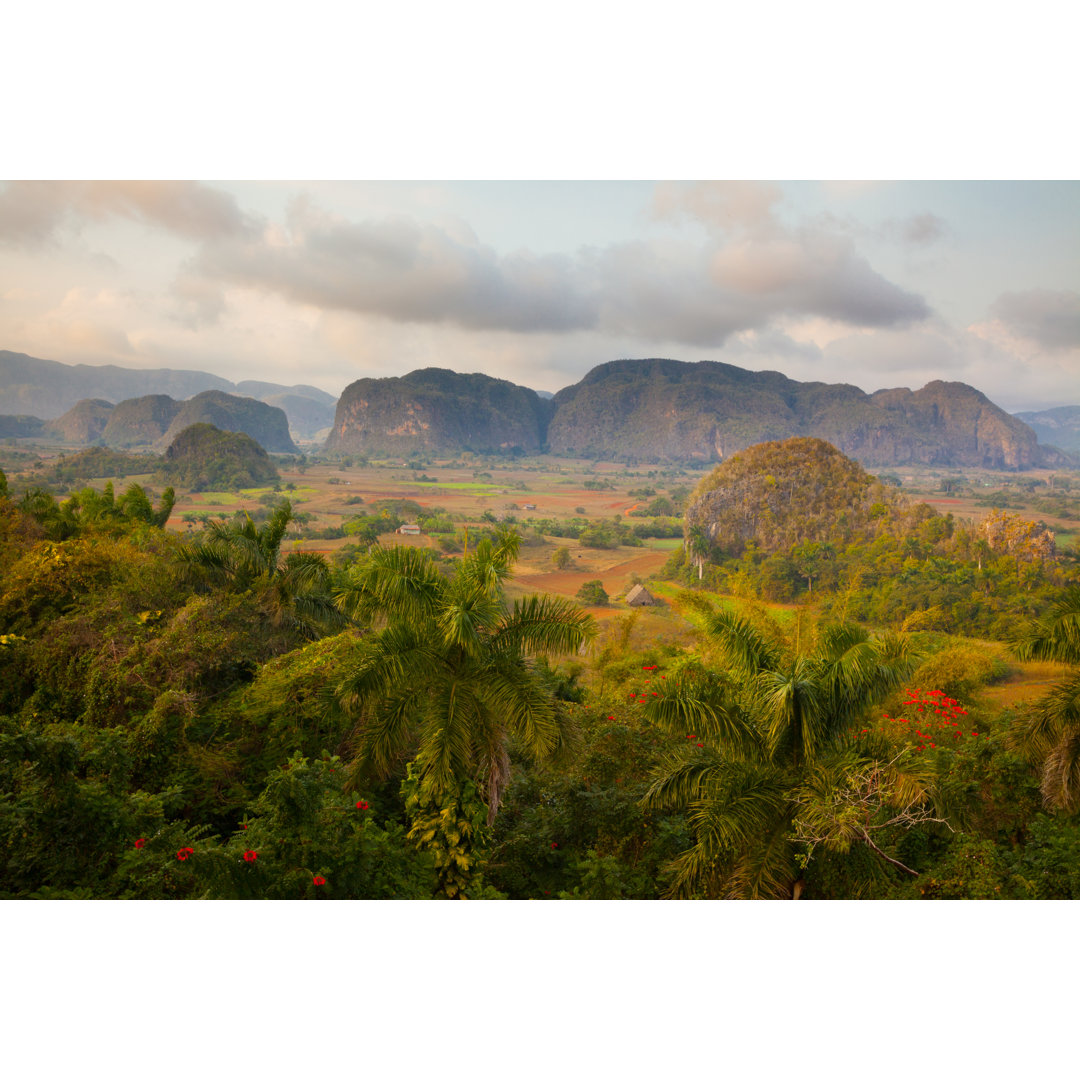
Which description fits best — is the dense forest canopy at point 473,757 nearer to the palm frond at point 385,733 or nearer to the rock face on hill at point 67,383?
the palm frond at point 385,733

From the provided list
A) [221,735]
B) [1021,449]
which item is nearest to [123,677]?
[221,735]

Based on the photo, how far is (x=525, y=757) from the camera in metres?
7.88

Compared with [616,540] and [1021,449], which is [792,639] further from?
[1021,449]

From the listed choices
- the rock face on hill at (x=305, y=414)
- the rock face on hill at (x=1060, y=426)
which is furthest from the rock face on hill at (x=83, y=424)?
the rock face on hill at (x=1060, y=426)

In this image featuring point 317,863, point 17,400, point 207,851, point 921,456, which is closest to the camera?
point 207,851

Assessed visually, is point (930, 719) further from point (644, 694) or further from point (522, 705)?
point (522, 705)

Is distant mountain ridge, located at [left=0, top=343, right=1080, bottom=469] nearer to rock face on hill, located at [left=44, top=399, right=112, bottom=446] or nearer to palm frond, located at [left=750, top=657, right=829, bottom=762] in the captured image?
rock face on hill, located at [left=44, top=399, right=112, bottom=446]

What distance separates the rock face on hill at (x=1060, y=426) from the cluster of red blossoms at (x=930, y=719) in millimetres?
30699

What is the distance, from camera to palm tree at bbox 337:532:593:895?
16.0 feet

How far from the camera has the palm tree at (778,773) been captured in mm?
4770

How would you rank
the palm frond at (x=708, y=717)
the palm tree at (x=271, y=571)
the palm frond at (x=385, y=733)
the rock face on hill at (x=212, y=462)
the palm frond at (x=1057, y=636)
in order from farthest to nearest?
the rock face on hill at (x=212, y=462) < the palm tree at (x=271, y=571) < the palm frond at (x=1057, y=636) < the palm frond at (x=385, y=733) < the palm frond at (x=708, y=717)

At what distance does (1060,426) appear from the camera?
41.1 meters

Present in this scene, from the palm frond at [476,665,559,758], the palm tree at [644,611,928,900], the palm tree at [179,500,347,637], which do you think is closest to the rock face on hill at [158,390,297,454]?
the palm tree at [179,500,347,637]

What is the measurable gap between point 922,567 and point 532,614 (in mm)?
34778
